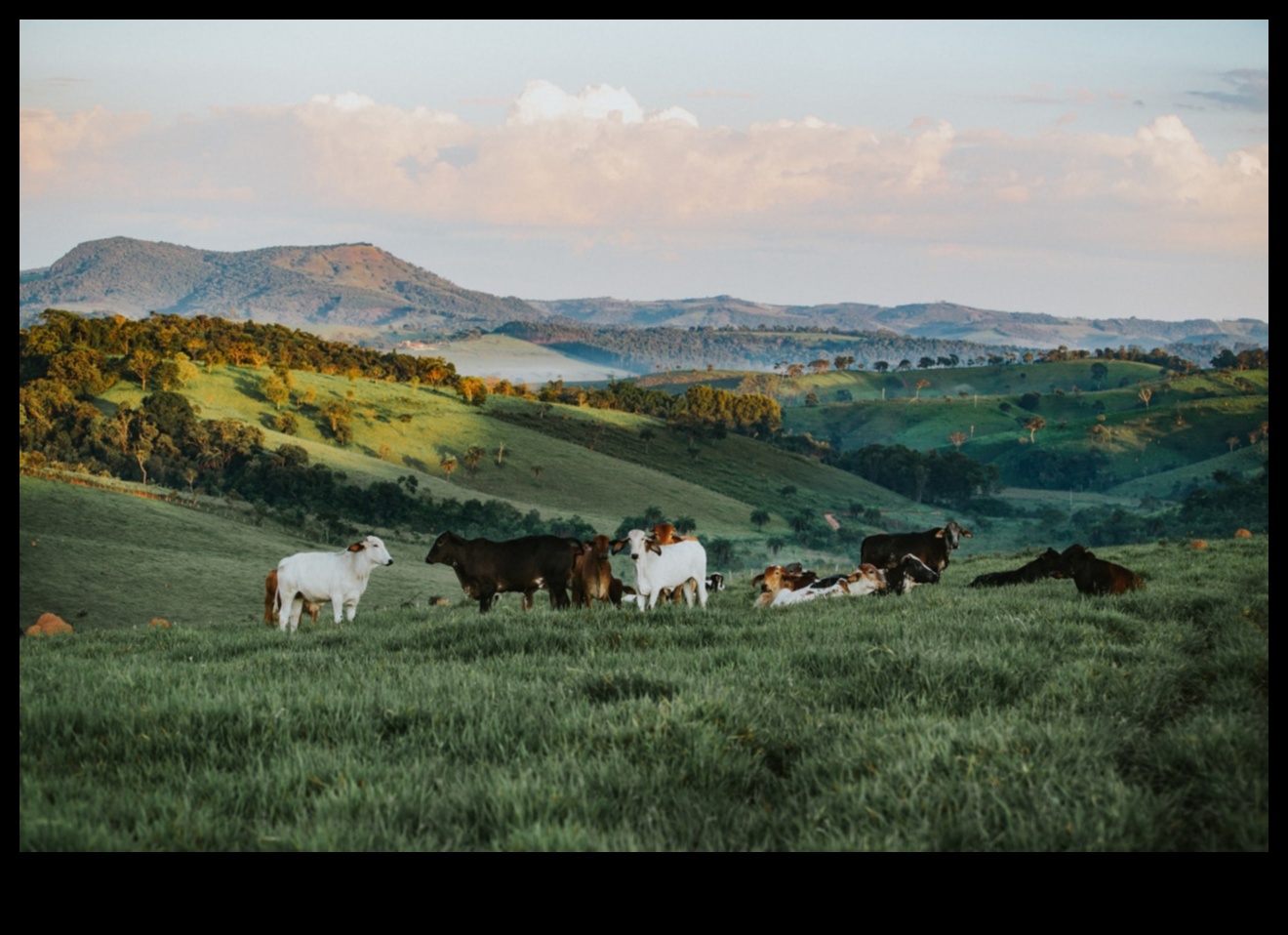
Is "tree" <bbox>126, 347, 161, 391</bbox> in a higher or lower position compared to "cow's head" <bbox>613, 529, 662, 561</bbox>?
higher

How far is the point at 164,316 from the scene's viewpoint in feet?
513

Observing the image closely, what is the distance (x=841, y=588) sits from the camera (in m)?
18.2

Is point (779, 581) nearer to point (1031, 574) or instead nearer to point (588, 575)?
point (1031, 574)

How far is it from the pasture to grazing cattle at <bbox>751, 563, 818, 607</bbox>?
811 cm

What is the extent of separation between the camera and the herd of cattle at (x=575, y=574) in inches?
613

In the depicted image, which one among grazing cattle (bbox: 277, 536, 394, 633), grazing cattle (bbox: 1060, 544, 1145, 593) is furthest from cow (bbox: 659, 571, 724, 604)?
grazing cattle (bbox: 1060, 544, 1145, 593)

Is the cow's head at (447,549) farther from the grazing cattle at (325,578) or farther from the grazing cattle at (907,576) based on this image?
the grazing cattle at (907,576)

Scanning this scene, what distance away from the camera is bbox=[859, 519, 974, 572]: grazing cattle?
20.2 meters

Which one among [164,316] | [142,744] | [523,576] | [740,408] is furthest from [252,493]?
[142,744]

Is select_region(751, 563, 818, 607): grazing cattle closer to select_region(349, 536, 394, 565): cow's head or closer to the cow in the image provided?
the cow

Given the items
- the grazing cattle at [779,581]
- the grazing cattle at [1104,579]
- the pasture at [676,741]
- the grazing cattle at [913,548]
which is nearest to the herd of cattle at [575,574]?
the grazing cattle at [1104,579]
